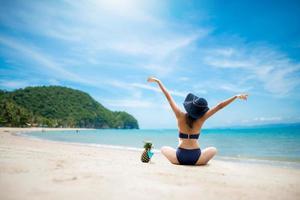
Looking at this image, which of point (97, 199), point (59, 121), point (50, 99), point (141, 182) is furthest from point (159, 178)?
point (50, 99)

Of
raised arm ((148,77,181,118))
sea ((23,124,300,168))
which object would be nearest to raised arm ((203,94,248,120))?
raised arm ((148,77,181,118))

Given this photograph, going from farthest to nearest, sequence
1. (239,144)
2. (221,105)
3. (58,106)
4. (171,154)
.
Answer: (58,106) → (239,144) → (171,154) → (221,105)

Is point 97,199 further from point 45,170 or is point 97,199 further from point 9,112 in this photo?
point 9,112

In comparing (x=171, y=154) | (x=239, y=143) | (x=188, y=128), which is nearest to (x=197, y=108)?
(x=188, y=128)

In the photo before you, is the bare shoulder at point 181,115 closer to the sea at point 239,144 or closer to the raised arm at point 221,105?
the raised arm at point 221,105

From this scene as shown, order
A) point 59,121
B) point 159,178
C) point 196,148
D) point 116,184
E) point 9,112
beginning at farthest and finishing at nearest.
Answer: point 59,121 → point 9,112 → point 196,148 → point 159,178 → point 116,184

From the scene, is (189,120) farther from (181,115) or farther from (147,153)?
(147,153)

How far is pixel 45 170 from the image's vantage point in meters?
4.11

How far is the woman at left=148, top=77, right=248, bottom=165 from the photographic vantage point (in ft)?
16.9

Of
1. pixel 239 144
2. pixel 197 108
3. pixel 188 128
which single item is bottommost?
pixel 239 144

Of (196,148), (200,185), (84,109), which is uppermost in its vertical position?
(84,109)

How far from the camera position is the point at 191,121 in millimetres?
5309

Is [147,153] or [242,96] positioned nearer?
[242,96]

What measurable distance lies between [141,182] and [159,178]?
0.52 meters
